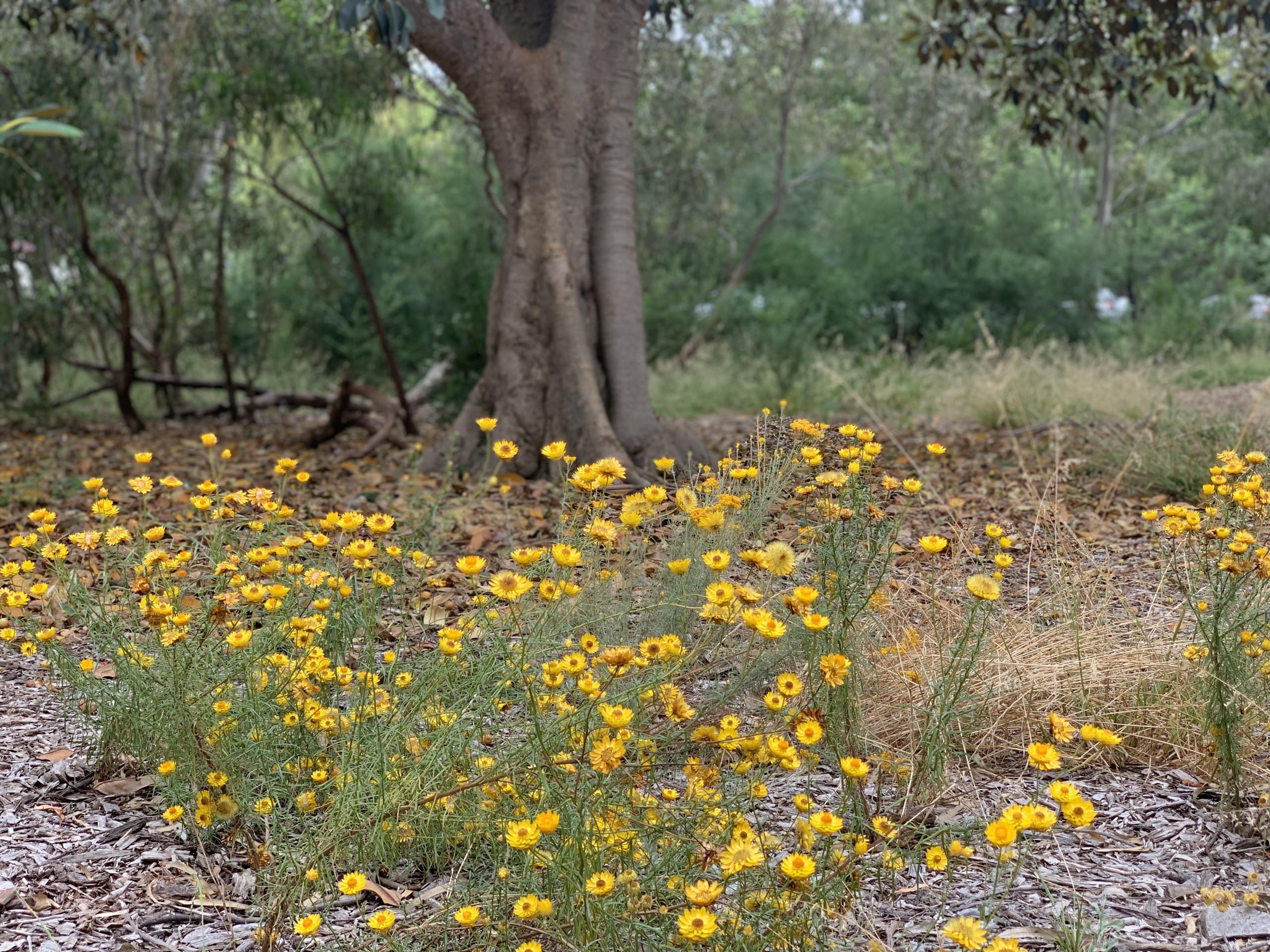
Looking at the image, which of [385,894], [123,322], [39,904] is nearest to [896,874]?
[385,894]

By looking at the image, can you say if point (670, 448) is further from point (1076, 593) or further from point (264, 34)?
point (264, 34)

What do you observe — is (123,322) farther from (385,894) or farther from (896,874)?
(896,874)

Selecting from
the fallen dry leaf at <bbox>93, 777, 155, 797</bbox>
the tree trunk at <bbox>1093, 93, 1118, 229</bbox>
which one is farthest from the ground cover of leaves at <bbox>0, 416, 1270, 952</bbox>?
the tree trunk at <bbox>1093, 93, 1118, 229</bbox>

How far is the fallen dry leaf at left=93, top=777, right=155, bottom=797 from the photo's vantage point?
256 centimetres

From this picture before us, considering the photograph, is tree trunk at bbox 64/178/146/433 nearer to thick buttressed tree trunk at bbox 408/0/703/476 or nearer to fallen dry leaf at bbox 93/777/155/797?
thick buttressed tree trunk at bbox 408/0/703/476

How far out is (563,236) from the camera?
237 inches

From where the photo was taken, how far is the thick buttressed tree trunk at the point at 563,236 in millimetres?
5957

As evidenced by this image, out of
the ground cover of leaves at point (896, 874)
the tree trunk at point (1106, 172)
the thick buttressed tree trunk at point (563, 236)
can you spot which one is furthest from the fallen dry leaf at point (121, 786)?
the tree trunk at point (1106, 172)

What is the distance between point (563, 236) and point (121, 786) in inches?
158

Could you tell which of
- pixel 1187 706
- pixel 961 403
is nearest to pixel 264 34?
pixel 961 403

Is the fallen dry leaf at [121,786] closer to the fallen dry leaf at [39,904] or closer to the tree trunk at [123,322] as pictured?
the fallen dry leaf at [39,904]

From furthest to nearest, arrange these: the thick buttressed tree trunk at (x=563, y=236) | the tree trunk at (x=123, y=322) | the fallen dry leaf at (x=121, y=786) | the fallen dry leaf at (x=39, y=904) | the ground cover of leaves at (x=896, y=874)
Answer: the tree trunk at (x=123, y=322) → the thick buttressed tree trunk at (x=563, y=236) → the fallen dry leaf at (x=121, y=786) → the fallen dry leaf at (x=39, y=904) → the ground cover of leaves at (x=896, y=874)

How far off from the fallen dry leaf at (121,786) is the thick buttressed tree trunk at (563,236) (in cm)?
339

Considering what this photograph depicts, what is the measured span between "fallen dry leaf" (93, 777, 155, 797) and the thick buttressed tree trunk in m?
3.39
